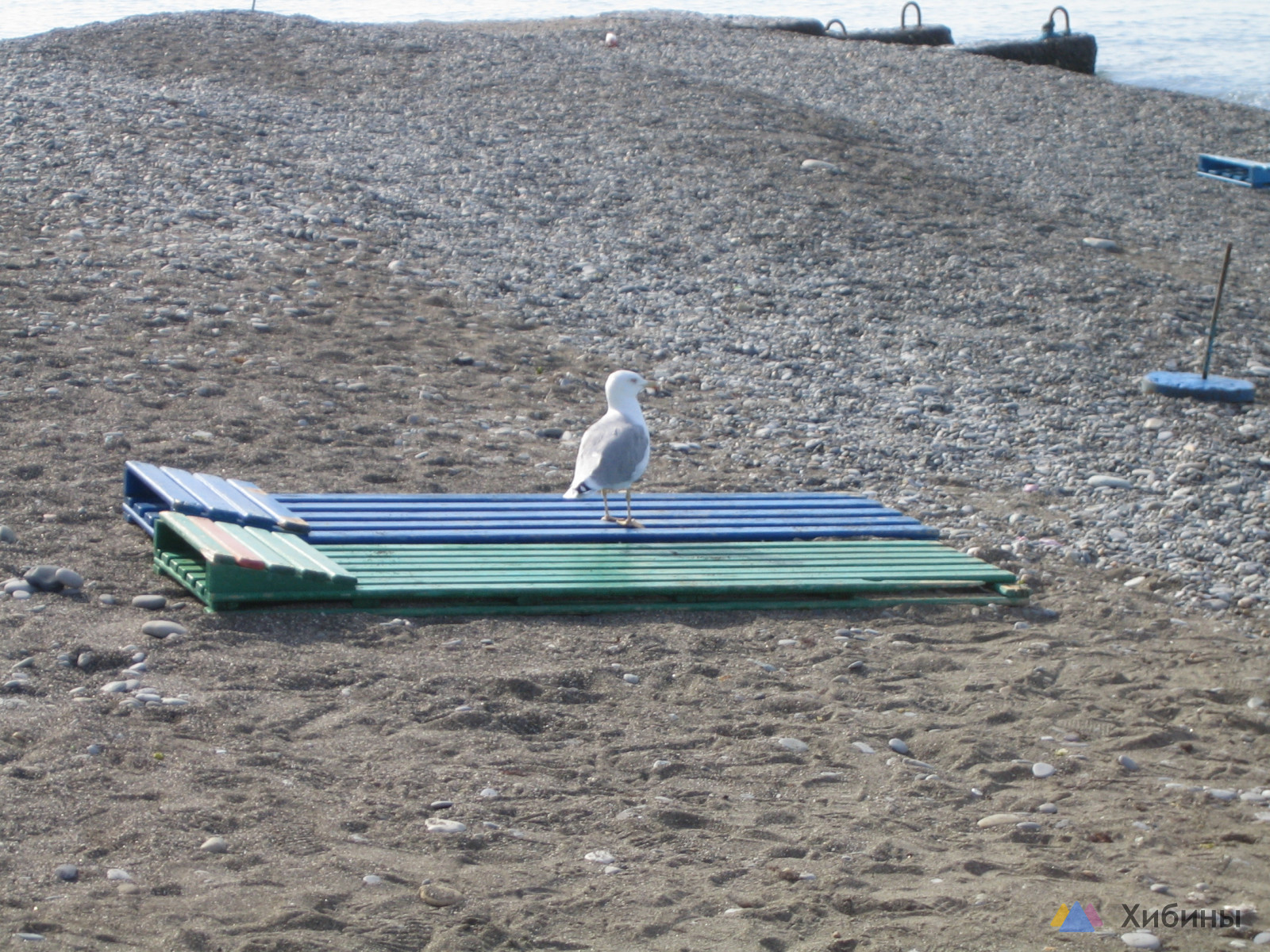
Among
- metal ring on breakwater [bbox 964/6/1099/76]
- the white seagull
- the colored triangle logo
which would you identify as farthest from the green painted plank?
metal ring on breakwater [bbox 964/6/1099/76]

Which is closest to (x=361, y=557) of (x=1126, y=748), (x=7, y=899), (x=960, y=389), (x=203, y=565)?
(x=203, y=565)

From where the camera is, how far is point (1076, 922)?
3.62m

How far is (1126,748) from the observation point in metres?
4.86

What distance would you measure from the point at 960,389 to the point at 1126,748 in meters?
4.87

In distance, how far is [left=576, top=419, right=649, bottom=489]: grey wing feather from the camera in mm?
6223

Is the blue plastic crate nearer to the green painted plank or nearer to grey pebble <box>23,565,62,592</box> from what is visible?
the green painted plank

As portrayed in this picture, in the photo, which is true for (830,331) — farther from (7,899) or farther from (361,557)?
(7,899)

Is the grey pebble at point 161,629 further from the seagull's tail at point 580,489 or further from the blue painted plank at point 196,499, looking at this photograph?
the seagull's tail at point 580,489

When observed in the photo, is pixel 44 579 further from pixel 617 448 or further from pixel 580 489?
pixel 617 448

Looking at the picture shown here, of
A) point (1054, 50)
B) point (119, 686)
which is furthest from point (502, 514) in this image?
point (1054, 50)

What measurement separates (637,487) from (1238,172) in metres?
12.5

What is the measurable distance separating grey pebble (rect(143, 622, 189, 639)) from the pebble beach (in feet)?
0.04

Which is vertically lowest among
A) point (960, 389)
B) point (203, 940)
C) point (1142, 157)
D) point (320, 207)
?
point (203, 940)

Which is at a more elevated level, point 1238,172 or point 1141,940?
point 1238,172
